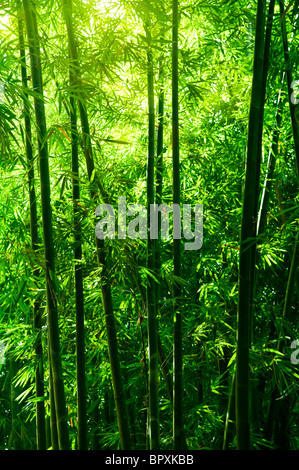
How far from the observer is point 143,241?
3379mm

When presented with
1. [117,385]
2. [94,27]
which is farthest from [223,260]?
[94,27]

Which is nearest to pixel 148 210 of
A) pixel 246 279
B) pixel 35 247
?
pixel 35 247

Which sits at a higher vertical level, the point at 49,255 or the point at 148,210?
the point at 148,210

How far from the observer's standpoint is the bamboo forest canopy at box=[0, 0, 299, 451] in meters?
2.49

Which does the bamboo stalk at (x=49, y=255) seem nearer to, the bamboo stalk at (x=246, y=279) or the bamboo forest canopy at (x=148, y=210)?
the bamboo forest canopy at (x=148, y=210)

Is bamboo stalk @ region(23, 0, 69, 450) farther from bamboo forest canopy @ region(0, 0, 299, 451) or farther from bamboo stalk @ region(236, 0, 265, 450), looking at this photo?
bamboo stalk @ region(236, 0, 265, 450)

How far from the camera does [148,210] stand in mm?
3055

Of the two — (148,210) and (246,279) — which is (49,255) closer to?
(148,210)

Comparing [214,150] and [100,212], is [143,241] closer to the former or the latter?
[100,212]

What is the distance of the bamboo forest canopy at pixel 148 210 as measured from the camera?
2494 mm

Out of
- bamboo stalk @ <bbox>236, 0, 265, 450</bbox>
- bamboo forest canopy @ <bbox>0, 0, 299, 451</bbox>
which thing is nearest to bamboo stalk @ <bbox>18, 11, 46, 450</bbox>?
bamboo forest canopy @ <bbox>0, 0, 299, 451</bbox>

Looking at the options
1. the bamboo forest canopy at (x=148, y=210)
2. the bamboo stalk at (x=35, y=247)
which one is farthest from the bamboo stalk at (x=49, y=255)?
the bamboo stalk at (x=35, y=247)

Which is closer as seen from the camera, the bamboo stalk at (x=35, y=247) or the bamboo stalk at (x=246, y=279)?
the bamboo stalk at (x=246, y=279)

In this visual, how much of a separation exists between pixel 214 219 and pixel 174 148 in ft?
3.93
